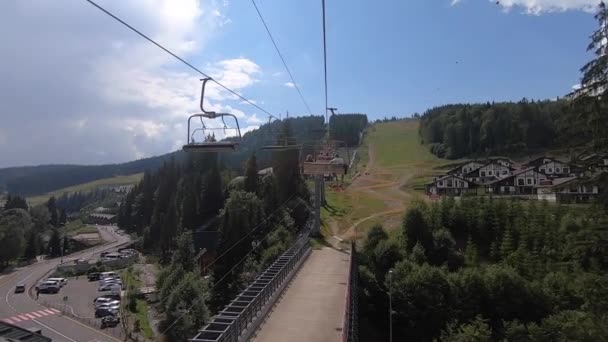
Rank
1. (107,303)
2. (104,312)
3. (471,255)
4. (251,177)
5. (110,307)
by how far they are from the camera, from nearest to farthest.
Result: (471,255), (104,312), (110,307), (107,303), (251,177)

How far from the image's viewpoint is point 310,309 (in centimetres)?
1805

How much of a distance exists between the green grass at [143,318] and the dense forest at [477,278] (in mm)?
19682

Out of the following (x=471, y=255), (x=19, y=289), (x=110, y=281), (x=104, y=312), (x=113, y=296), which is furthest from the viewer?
(x=110, y=281)

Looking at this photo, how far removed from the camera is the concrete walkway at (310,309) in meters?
15.0

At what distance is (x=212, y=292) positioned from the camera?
4034 centimetres

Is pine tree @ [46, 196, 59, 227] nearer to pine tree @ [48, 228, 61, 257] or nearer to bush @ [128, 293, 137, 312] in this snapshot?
pine tree @ [48, 228, 61, 257]

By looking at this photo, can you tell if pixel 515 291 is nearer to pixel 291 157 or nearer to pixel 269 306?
pixel 269 306

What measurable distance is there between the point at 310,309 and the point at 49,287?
55.0 m

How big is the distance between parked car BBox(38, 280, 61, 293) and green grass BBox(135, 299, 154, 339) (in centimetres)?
1544

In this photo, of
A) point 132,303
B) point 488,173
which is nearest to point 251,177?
point 132,303

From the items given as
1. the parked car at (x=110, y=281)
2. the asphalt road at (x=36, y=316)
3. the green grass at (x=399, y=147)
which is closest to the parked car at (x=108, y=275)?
the parked car at (x=110, y=281)

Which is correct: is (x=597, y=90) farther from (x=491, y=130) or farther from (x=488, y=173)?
(x=491, y=130)

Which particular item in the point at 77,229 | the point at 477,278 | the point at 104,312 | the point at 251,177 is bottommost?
the point at 77,229

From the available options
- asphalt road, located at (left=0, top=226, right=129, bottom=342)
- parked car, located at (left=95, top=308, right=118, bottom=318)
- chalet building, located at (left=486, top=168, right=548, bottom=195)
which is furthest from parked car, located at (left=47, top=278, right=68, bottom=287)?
chalet building, located at (left=486, top=168, right=548, bottom=195)
